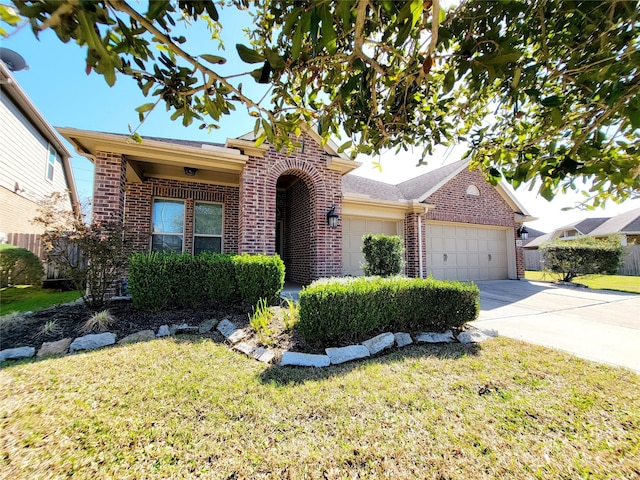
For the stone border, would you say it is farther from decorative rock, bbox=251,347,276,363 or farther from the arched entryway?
the arched entryway

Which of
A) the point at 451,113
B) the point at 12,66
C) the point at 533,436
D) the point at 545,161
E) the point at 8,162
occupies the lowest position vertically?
the point at 533,436

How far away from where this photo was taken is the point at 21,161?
33.2 feet

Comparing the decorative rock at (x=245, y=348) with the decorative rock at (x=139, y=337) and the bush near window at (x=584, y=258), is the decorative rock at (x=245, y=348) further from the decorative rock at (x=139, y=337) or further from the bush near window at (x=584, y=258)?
the bush near window at (x=584, y=258)

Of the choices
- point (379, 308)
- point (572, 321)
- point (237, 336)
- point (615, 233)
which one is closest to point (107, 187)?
point (237, 336)

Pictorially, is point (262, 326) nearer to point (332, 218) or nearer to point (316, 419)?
point (316, 419)

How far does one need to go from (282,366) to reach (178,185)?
690cm

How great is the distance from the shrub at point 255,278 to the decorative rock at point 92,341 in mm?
2035

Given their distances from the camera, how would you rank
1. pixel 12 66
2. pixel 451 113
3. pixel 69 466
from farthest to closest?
pixel 12 66, pixel 451 113, pixel 69 466

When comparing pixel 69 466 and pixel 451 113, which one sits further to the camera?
pixel 451 113

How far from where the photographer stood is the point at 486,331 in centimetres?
452

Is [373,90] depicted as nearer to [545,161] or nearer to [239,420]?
[545,161]

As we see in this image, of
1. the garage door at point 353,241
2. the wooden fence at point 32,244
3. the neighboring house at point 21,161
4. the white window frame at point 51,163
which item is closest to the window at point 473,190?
the garage door at point 353,241

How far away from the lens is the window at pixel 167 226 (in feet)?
26.0

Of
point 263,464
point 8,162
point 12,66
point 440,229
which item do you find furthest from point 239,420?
point 12,66
